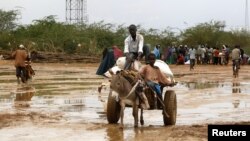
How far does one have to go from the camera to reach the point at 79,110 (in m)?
15.2

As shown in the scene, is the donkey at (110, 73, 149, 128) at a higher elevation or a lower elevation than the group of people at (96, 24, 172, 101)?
lower

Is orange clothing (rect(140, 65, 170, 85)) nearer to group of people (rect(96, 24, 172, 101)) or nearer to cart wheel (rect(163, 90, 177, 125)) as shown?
group of people (rect(96, 24, 172, 101))

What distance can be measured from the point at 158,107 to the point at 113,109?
3.14ft

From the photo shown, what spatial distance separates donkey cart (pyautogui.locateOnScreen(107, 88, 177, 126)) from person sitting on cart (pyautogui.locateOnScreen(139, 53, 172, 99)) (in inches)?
6.4

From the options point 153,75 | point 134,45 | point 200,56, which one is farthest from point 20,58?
point 200,56

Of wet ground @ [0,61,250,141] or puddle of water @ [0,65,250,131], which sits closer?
wet ground @ [0,61,250,141]

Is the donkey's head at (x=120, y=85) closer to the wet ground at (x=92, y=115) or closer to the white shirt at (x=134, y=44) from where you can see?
the wet ground at (x=92, y=115)

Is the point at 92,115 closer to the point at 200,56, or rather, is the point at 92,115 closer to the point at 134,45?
the point at 134,45

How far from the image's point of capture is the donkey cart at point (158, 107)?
11.8 metres

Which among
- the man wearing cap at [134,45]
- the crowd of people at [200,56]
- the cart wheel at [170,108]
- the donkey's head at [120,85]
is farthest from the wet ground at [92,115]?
the crowd of people at [200,56]

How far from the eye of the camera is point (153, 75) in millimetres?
11820

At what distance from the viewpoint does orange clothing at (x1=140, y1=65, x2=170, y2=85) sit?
38.3ft

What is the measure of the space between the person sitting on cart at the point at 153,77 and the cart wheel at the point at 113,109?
0.96 meters

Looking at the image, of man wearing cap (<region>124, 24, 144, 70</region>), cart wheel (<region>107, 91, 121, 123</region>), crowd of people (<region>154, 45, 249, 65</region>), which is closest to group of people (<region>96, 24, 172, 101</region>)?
man wearing cap (<region>124, 24, 144, 70</region>)
